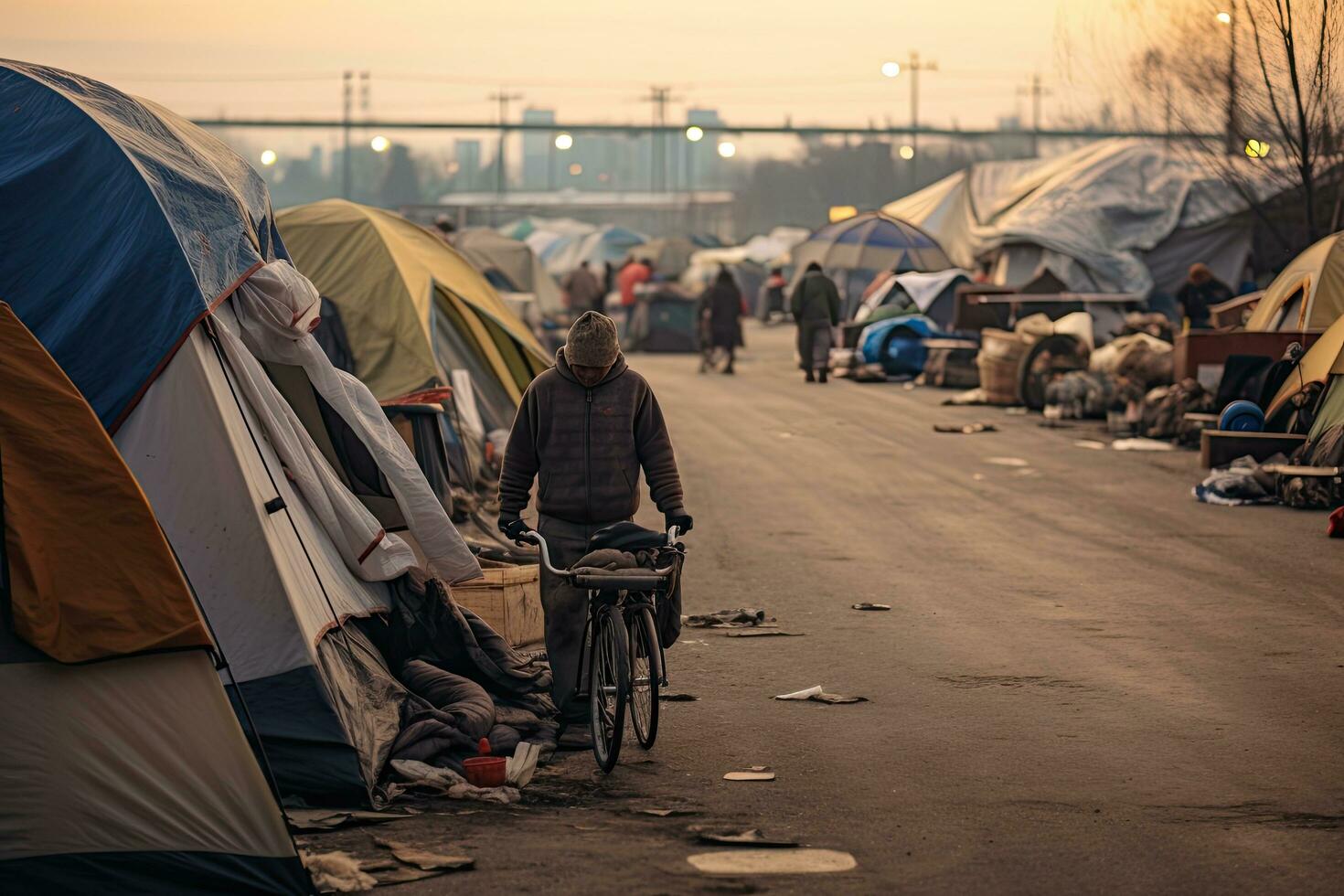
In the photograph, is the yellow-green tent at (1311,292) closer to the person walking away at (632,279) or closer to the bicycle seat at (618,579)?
the bicycle seat at (618,579)

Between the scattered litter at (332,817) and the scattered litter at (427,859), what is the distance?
0.40 m

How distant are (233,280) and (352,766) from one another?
7.72 ft

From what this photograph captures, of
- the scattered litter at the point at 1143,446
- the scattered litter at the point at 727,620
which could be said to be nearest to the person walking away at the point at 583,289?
the scattered litter at the point at 1143,446

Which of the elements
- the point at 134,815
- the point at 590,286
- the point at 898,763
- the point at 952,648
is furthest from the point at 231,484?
the point at 590,286

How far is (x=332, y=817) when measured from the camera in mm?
6707

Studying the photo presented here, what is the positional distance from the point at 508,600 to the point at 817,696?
6.18 ft

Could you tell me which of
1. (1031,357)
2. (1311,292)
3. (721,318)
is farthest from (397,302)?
(721,318)

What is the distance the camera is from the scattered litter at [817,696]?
28.7ft

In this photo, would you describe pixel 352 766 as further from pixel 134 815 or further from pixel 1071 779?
pixel 1071 779

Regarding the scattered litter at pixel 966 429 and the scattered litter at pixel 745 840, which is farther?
the scattered litter at pixel 966 429

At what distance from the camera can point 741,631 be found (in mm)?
10516

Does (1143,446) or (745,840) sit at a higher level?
(1143,446)

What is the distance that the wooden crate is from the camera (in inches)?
380

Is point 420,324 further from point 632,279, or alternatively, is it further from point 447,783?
point 632,279
